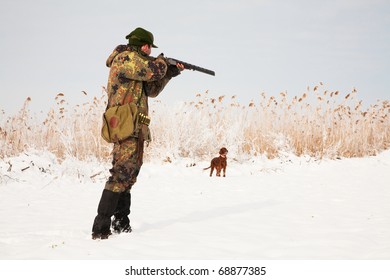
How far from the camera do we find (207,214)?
503cm

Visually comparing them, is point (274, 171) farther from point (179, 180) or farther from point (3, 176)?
point (3, 176)

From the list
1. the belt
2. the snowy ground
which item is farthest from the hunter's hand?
the snowy ground

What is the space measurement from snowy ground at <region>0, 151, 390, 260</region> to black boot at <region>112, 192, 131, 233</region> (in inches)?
6.2

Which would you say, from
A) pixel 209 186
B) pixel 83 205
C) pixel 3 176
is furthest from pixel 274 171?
pixel 3 176

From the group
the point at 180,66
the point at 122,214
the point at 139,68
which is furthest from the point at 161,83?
the point at 122,214

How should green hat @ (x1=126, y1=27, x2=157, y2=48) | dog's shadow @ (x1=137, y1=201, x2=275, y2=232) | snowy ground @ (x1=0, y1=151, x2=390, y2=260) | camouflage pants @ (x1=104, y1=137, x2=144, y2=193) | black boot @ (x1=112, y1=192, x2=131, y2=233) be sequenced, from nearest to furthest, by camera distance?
1. snowy ground @ (x1=0, y1=151, x2=390, y2=260)
2. camouflage pants @ (x1=104, y1=137, x2=144, y2=193)
3. green hat @ (x1=126, y1=27, x2=157, y2=48)
4. black boot @ (x1=112, y1=192, x2=131, y2=233)
5. dog's shadow @ (x1=137, y1=201, x2=275, y2=232)

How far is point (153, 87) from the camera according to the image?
12.6ft

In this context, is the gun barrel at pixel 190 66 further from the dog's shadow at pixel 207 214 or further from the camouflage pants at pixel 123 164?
A: the dog's shadow at pixel 207 214

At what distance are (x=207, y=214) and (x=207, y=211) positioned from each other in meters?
0.21

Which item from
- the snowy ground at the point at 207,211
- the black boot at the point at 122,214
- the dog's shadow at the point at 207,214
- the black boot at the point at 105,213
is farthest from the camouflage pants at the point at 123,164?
the dog's shadow at the point at 207,214

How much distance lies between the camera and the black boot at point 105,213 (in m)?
3.53

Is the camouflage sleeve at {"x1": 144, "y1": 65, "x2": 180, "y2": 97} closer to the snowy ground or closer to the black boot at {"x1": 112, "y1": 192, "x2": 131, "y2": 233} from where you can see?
the black boot at {"x1": 112, "y1": 192, "x2": 131, "y2": 233}

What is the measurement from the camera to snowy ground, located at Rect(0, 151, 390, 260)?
3.35 m

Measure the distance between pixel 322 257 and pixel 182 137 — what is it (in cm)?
744
